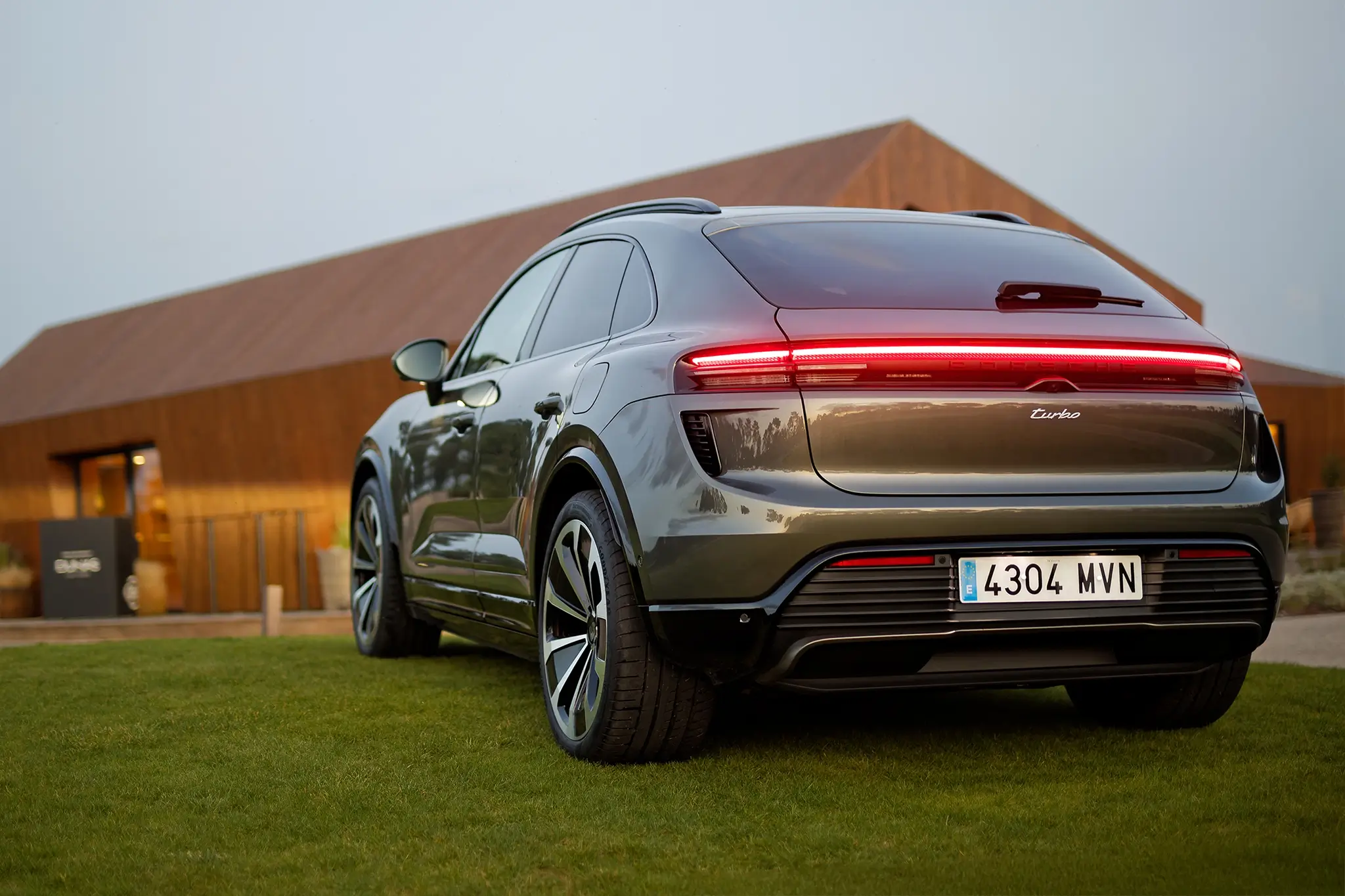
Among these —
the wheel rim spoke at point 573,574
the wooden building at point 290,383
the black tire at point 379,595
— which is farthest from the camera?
the wooden building at point 290,383

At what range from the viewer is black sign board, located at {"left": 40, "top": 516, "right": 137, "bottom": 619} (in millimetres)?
21844

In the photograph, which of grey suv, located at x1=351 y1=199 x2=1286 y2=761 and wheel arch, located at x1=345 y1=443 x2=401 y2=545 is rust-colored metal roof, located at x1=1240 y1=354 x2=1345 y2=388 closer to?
wheel arch, located at x1=345 y1=443 x2=401 y2=545

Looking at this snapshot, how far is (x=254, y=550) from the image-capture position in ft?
72.1

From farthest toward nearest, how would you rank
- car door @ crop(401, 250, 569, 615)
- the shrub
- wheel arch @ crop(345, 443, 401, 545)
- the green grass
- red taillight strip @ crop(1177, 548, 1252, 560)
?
1. the shrub
2. wheel arch @ crop(345, 443, 401, 545)
3. car door @ crop(401, 250, 569, 615)
4. red taillight strip @ crop(1177, 548, 1252, 560)
5. the green grass

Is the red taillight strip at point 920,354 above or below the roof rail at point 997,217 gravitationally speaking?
below

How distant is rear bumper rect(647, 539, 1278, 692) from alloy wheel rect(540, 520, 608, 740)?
36 centimetres

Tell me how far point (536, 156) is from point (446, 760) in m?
7.65

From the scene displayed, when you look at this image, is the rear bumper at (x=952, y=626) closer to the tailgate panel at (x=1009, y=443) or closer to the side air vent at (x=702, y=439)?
the tailgate panel at (x=1009, y=443)

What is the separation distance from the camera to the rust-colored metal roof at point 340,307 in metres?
19.4

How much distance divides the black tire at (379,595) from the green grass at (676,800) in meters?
1.03

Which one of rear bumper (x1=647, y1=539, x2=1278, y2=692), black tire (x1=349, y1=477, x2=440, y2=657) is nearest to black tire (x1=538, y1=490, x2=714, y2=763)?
rear bumper (x1=647, y1=539, x2=1278, y2=692)

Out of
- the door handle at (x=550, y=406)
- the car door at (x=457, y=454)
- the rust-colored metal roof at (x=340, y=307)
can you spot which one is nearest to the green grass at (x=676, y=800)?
the car door at (x=457, y=454)

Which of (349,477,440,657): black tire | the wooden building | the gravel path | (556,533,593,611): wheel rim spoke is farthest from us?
the wooden building

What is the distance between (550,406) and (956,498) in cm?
131
